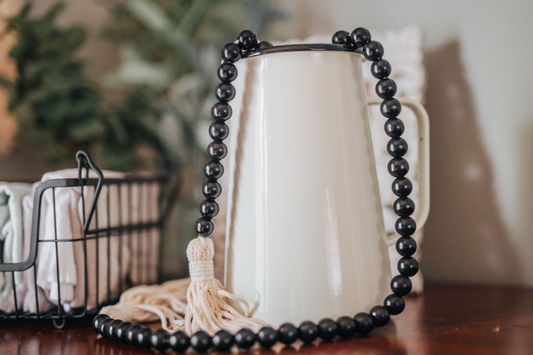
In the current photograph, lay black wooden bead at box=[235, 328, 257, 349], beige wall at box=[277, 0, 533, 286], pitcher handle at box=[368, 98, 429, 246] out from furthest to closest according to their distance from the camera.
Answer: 1. beige wall at box=[277, 0, 533, 286]
2. pitcher handle at box=[368, 98, 429, 246]
3. black wooden bead at box=[235, 328, 257, 349]

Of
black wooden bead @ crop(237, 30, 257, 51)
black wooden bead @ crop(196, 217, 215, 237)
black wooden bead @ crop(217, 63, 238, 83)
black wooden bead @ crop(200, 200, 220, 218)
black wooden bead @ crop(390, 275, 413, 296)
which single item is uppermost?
black wooden bead @ crop(237, 30, 257, 51)

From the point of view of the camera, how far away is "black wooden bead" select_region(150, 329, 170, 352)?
0.42 metres

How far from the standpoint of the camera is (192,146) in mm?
914

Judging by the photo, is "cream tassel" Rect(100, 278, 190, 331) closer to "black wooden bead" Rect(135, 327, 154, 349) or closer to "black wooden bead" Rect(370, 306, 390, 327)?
"black wooden bead" Rect(135, 327, 154, 349)

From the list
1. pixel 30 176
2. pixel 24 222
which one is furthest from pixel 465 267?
pixel 30 176

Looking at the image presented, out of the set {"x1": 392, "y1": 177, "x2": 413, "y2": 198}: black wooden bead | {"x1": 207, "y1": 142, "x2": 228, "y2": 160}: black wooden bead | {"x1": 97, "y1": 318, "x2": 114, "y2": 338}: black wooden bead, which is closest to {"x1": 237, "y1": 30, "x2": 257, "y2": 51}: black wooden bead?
{"x1": 207, "y1": 142, "x2": 228, "y2": 160}: black wooden bead

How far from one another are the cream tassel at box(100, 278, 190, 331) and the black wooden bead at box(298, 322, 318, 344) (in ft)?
0.45

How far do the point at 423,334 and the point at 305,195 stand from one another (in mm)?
179

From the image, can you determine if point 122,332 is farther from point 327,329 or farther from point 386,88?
point 386,88

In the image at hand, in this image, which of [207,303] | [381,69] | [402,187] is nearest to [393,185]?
[402,187]

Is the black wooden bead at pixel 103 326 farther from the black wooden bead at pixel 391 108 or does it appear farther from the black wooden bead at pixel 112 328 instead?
the black wooden bead at pixel 391 108

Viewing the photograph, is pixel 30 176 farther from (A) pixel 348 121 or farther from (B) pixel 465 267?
(B) pixel 465 267

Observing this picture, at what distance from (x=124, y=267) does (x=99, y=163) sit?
13.7 inches

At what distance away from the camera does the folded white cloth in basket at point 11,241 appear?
55 cm
